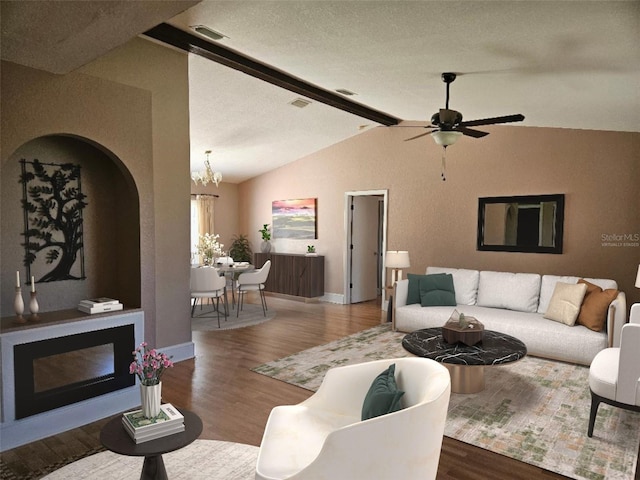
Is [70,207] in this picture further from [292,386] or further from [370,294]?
[370,294]

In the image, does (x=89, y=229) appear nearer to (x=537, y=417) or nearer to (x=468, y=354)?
(x=468, y=354)

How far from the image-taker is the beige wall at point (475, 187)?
5.18 meters

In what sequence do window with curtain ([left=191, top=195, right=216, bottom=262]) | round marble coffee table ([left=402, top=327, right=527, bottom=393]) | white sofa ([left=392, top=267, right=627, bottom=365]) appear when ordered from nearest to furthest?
round marble coffee table ([left=402, top=327, right=527, bottom=393])
white sofa ([left=392, top=267, right=627, bottom=365])
window with curtain ([left=191, top=195, right=216, bottom=262])

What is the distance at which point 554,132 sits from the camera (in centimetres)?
559

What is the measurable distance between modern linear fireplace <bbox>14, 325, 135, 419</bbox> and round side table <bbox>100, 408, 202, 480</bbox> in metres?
1.16

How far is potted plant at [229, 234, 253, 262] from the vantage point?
9.44 meters

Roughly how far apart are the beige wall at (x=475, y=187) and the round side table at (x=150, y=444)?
516 centimetres

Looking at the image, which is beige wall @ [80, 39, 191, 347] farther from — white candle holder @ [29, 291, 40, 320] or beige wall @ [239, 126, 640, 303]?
beige wall @ [239, 126, 640, 303]

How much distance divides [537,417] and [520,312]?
2250mm

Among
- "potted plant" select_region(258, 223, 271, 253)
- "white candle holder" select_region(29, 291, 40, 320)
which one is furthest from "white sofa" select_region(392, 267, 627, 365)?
"white candle holder" select_region(29, 291, 40, 320)

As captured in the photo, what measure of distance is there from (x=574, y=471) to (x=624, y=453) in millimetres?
474

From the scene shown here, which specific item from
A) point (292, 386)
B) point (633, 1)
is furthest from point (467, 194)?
point (633, 1)

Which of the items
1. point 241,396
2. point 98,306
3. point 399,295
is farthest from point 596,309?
point 98,306

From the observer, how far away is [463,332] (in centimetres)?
378
